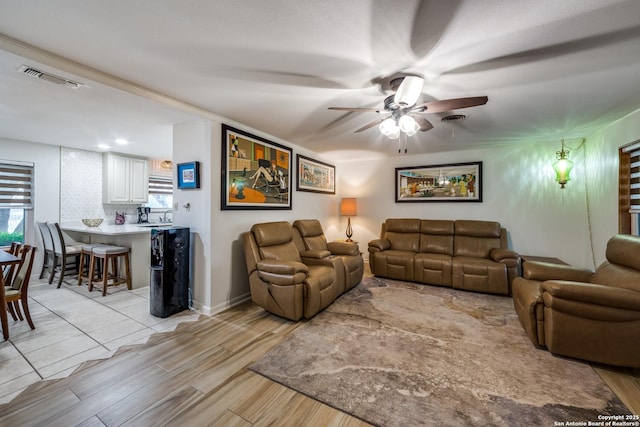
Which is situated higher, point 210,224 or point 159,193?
point 159,193

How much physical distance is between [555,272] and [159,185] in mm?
7135

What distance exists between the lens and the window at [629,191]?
2738 millimetres

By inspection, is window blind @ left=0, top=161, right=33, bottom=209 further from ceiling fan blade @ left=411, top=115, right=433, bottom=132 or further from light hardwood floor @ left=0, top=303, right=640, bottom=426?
ceiling fan blade @ left=411, top=115, right=433, bottom=132

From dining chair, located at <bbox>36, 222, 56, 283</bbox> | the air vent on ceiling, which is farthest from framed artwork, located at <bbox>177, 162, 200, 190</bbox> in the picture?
dining chair, located at <bbox>36, 222, 56, 283</bbox>

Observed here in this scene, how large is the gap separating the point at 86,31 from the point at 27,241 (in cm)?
469

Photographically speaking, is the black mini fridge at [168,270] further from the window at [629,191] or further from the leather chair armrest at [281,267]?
the window at [629,191]

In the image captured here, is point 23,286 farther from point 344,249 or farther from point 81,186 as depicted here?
point 344,249

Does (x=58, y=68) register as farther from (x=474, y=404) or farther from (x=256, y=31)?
(x=474, y=404)

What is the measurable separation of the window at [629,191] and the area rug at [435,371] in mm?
1662

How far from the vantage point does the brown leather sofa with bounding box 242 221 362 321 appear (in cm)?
265

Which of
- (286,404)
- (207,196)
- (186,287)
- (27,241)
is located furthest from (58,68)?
(27,241)

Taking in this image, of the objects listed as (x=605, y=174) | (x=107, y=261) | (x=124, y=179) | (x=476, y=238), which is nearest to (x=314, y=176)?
(x=476, y=238)

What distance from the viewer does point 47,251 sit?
4.20 meters

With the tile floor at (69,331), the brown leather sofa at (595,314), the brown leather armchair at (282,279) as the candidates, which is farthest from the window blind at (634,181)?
the tile floor at (69,331)
